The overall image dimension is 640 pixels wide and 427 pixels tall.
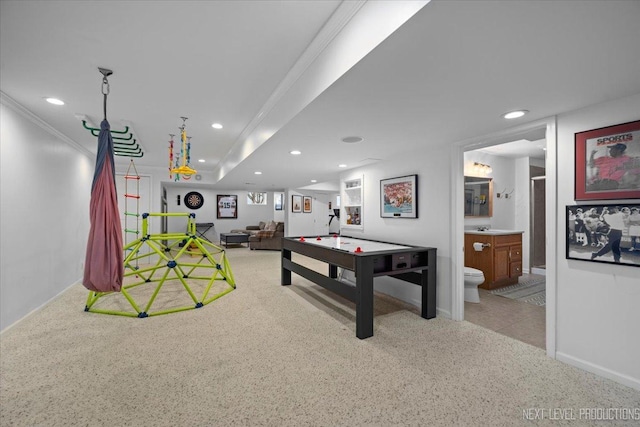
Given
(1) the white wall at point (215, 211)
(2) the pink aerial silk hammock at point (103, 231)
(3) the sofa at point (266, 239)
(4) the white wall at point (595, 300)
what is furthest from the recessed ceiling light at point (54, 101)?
(1) the white wall at point (215, 211)

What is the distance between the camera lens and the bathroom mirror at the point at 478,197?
16.3 feet

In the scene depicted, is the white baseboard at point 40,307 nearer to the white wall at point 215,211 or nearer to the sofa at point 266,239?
the sofa at point 266,239

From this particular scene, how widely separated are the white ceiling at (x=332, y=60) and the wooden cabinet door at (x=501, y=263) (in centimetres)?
245

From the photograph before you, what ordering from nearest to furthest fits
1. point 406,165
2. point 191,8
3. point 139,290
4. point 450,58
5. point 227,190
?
point 450,58, point 191,8, point 406,165, point 139,290, point 227,190

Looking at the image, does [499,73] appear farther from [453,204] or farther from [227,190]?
[227,190]

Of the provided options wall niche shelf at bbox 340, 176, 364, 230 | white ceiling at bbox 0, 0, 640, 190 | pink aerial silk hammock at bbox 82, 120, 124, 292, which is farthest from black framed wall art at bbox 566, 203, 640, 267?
pink aerial silk hammock at bbox 82, 120, 124, 292

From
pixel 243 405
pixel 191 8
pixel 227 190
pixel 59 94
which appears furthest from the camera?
pixel 227 190

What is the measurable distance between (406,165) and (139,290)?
4.40 m

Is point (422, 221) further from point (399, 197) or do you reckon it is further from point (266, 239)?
point (266, 239)

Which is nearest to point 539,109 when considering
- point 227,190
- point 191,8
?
point 191,8

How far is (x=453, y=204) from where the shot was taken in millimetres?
3150

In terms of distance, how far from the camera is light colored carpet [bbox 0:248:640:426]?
1675mm

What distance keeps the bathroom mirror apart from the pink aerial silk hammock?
506cm

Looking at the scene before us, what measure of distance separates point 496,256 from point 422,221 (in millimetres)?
1726
